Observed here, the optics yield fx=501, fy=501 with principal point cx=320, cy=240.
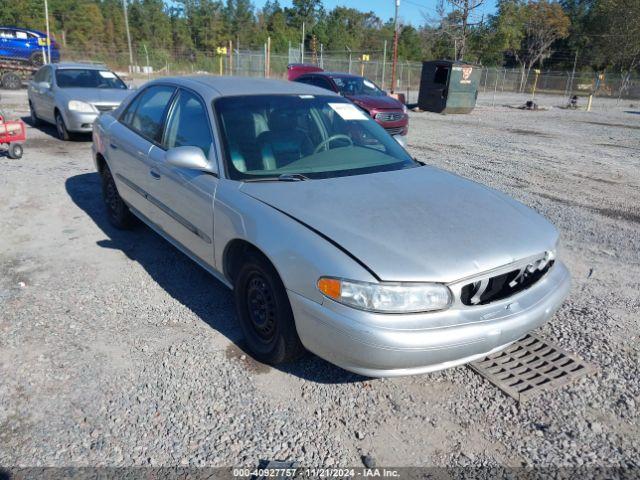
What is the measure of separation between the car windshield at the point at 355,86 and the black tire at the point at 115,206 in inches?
364

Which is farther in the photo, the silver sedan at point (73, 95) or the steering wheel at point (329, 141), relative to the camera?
the silver sedan at point (73, 95)

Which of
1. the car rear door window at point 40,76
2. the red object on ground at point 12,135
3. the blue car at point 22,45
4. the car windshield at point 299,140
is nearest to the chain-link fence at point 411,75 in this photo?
the blue car at point 22,45

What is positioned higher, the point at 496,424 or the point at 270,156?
the point at 270,156

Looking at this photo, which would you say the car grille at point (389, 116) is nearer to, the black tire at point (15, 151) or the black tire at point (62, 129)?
the black tire at point (62, 129)

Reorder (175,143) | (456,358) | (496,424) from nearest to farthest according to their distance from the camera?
(456,358), (496,424), (175,143)

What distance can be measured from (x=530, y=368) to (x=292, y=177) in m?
1.94

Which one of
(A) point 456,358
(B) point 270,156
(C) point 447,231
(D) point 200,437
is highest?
(B) point 270,156

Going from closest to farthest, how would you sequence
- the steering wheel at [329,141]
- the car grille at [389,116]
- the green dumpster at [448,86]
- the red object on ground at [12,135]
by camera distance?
1. the steering wheel at [329,141]
2. the red object on ground at [12,135]
3. the car grille at [389,116]
4. the green dumpster at [448,86]

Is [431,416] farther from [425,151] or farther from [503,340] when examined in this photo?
[425,151]

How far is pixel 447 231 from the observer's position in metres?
2.72

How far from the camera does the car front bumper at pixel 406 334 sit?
2.38m

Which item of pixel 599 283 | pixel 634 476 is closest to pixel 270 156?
pixel 634 476

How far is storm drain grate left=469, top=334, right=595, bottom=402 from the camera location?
2973 millimetres

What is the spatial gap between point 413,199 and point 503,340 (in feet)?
3.24
